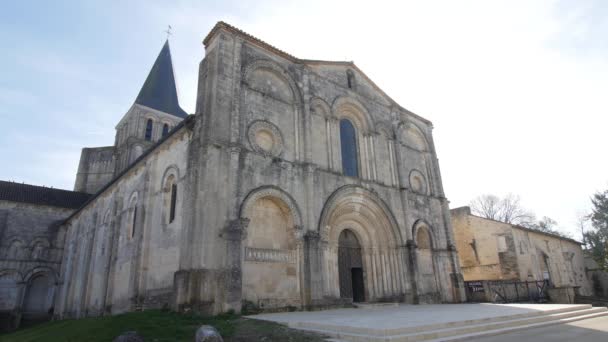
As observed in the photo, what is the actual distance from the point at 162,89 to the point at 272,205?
3136 cm

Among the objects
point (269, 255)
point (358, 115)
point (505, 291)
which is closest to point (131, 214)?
point (269, 255)

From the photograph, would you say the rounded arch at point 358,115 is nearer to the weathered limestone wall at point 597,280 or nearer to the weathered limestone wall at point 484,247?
the weathered limestone wall at point 484,247

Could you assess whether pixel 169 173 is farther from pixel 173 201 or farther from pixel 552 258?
pixel 552 258

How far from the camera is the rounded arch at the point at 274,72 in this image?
14.5 metres

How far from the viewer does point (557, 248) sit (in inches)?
1121

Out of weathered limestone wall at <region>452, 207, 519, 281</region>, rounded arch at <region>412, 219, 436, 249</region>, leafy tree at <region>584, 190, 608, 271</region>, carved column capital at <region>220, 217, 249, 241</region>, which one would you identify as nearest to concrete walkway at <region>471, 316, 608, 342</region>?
carved column capital at <region>220, 217, 249, 241</region>

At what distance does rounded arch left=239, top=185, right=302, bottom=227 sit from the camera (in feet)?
40.2

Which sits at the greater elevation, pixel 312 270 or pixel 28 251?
pixel 28 251

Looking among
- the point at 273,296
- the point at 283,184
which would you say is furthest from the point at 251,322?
the point at 283,184

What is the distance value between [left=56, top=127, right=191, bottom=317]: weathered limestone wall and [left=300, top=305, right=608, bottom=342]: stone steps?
687cm

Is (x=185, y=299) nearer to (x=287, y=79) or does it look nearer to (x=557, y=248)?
(x=287, y=79)

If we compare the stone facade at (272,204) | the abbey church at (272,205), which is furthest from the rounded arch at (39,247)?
the stone facade at (272,204)

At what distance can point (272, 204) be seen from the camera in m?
13.6

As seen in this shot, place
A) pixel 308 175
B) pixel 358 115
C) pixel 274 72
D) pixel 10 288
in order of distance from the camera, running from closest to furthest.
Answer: pixel 308 175, pixel 274 72, pixel 358 115, pixel 10 288
